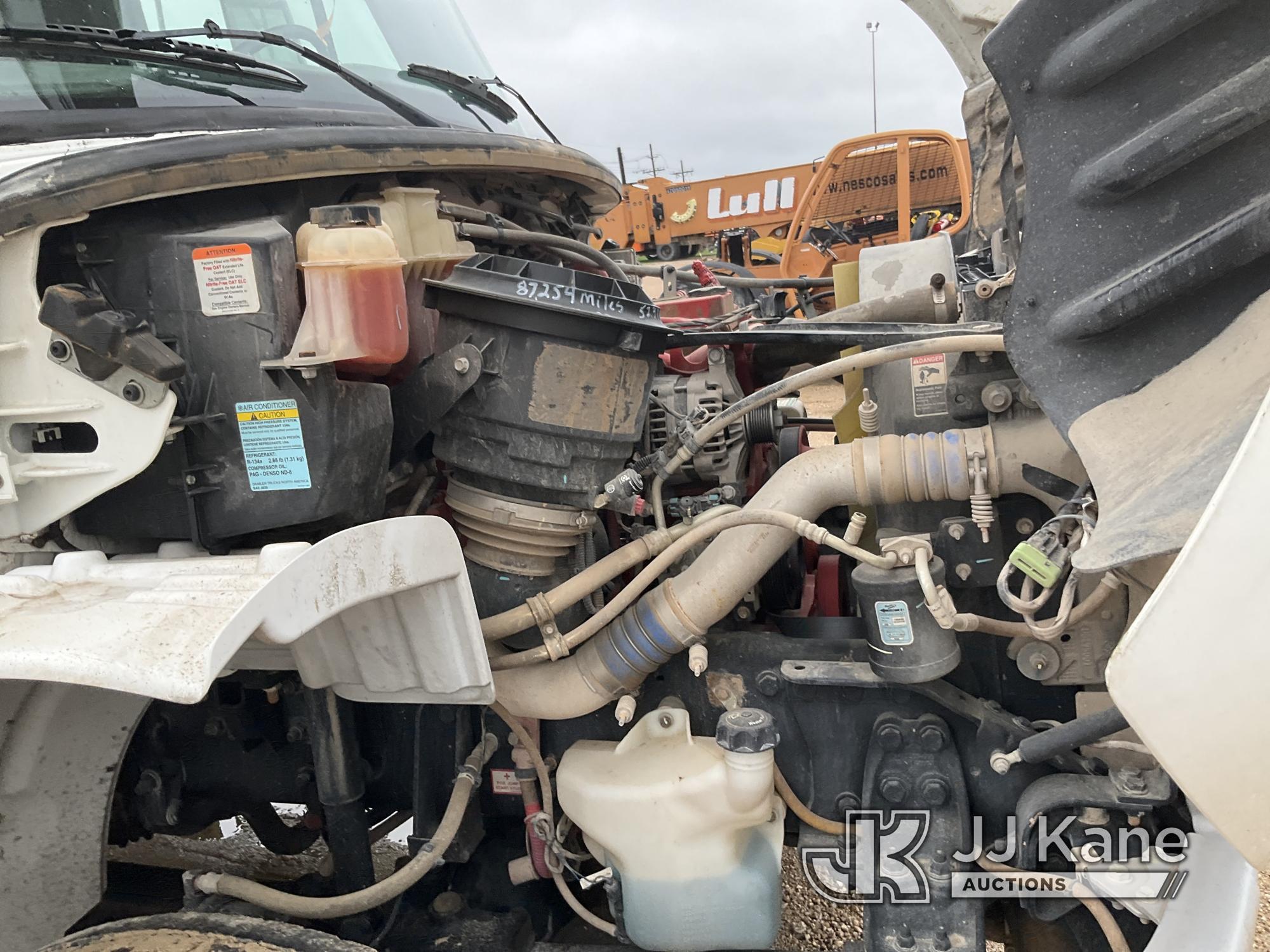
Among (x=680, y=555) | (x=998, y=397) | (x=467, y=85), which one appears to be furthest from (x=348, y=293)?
(x=467, y=85)

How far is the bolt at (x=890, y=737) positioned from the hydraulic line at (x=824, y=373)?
537mm

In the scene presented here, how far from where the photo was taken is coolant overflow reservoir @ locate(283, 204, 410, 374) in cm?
125

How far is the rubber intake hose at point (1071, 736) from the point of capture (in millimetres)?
1277

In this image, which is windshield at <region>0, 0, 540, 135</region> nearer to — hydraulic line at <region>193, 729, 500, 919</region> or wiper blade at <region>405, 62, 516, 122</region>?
wiper blade at <region>405, 62, 516, 122</region>

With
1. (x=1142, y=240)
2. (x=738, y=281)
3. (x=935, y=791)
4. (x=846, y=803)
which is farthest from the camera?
(x=738, y=281)

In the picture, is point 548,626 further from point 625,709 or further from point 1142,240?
point 1142,240

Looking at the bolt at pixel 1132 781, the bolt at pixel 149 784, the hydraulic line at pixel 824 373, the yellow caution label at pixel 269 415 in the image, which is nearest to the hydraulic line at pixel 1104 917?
the bolt at pixel 1132 781

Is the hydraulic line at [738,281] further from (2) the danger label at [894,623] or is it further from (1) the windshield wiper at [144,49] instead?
(2) the danger label at [894,623]

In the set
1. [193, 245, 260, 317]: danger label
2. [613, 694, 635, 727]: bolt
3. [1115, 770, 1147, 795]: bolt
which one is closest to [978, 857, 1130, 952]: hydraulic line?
[1115, 770, 1147, 795]: bolt

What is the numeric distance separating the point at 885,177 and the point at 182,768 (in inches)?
414

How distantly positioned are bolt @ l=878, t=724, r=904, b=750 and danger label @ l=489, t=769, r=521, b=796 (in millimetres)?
746

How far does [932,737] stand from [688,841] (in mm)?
464

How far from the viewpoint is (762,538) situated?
5.26 feet

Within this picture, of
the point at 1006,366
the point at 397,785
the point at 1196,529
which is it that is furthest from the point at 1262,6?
the point at 397,785
